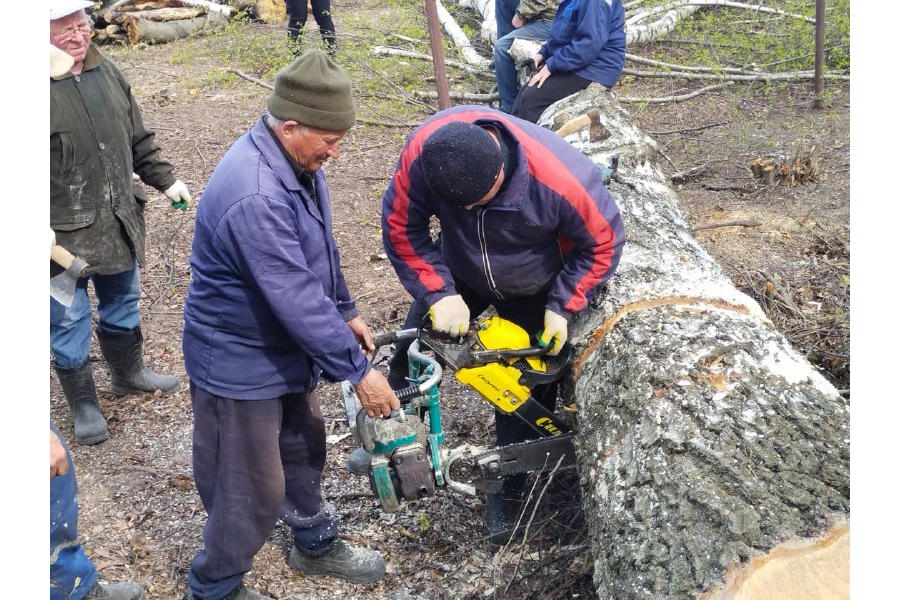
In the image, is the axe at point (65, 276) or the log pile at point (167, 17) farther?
the log pile at point (167, 17)

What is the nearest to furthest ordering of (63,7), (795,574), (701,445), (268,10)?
(795,574), (701,445), (63,7), (268,10)

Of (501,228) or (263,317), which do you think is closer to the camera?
(263,317)

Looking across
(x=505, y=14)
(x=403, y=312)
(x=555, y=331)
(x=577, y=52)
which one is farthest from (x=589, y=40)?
(x=555, y=331)

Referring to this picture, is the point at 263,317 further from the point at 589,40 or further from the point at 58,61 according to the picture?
the point at 589,40

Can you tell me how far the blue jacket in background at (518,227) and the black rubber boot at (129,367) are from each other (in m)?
1.76

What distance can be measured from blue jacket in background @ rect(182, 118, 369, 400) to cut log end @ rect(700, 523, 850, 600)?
132 centimetres

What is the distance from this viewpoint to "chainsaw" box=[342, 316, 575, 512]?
2.92m

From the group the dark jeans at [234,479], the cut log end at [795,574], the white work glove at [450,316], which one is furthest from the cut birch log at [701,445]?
the dark jeans at [234,479]

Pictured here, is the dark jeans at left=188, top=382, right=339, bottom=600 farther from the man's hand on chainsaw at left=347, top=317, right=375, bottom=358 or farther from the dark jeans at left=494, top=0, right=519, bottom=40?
the dark jeans at left=494, top=0, right=519, bottom=40

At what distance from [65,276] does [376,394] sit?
4.19 feet

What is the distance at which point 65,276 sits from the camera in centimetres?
295

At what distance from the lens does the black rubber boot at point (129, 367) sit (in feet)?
13.7

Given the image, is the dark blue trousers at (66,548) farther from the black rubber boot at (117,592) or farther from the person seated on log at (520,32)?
the person seated on log at (520,32)

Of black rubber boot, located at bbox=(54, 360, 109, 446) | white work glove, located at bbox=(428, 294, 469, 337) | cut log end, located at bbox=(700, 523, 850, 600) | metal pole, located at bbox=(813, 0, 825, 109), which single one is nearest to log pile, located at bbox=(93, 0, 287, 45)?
metal pole, located at bbox=(813, 0, 825, 109)
